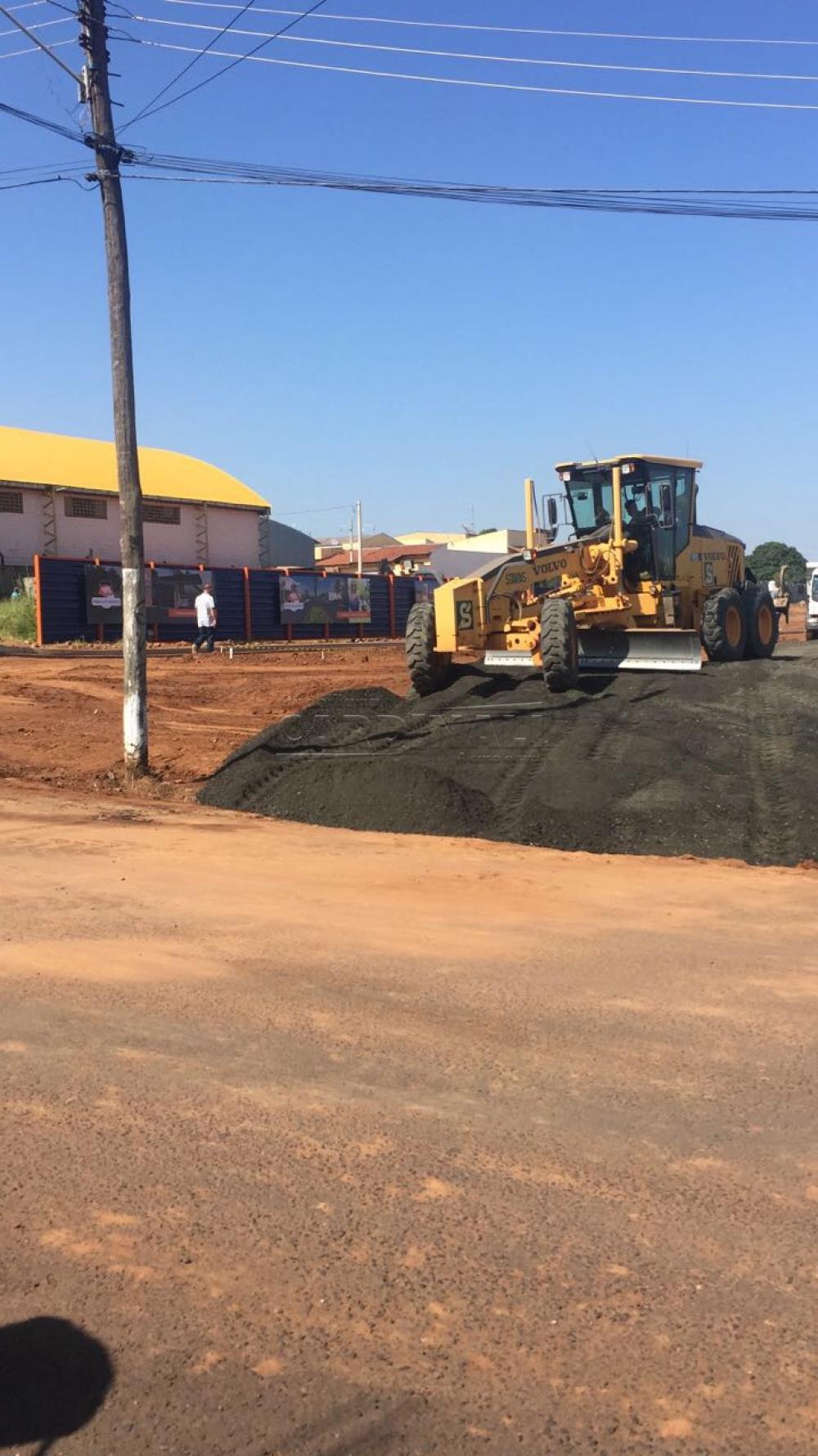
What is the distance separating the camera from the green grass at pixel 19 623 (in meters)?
32.3

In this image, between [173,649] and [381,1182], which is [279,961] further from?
[173,649]

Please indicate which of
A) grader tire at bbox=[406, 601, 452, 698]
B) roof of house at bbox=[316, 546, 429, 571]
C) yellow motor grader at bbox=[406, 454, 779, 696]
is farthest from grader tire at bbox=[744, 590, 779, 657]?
roof of house at bbox=[316, 546, 429, 571]

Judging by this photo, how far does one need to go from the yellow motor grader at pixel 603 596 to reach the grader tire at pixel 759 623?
0.03 meters

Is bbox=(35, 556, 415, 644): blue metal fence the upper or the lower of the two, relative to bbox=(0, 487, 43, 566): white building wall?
lower

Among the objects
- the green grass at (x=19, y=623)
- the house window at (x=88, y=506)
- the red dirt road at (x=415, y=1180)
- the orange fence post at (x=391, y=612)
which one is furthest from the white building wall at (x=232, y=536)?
the red dirt road at (x=415, y=1180)

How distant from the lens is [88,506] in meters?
46.6

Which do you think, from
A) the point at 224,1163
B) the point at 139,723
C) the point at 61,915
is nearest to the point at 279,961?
the point at 61,915

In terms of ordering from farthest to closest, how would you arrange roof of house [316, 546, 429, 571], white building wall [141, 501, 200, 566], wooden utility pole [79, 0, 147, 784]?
roof of house [316, 546, 429, 571] < white building wall [141, 501, 200, 566] < wooden utility pole [79, 0, 147, 784]

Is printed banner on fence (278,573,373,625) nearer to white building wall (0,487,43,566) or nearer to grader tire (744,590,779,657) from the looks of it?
white building wall (0,487,43,566)

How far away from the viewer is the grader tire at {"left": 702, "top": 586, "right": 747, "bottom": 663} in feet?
61.7

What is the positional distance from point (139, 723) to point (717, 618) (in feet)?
30.7

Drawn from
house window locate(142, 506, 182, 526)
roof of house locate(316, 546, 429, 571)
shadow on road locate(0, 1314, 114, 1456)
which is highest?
roof of house locate(316, 546, 429, 571)

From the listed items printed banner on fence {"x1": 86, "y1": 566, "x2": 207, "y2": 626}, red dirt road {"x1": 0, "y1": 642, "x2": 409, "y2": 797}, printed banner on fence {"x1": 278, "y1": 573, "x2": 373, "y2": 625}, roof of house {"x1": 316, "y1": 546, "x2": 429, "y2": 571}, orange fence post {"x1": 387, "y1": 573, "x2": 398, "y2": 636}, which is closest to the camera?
red dirt road {"x1": 0, "y1": 642, "x2": 409, "y2": 797}

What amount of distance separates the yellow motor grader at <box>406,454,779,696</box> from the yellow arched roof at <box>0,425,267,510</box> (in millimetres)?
29703
